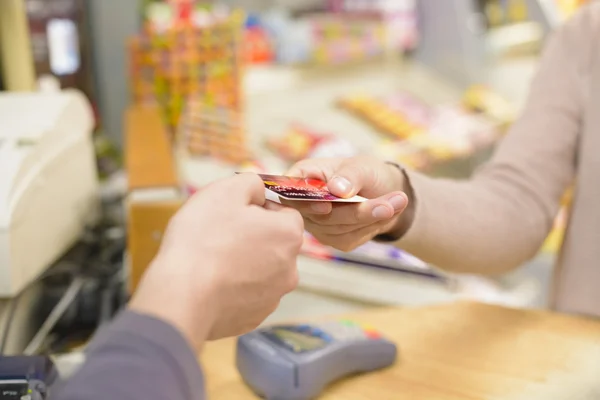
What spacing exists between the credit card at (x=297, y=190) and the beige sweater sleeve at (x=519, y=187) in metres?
0.16

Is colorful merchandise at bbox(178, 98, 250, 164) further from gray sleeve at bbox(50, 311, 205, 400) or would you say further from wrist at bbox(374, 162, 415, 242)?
gray sleeve at bbox(50, 311, 205, 400)

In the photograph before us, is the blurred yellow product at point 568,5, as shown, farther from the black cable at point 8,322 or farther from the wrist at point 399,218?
the black cable at point 8,322

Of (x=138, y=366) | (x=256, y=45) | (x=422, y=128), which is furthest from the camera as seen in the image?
(x=422, y=128)

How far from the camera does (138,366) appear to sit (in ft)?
1.19

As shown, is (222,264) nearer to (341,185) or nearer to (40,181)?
(341,185)

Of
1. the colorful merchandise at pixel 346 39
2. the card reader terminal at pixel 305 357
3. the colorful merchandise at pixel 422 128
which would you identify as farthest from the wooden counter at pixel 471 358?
the colorful merchandise at pixel 346 39

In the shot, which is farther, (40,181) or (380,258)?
(380,258)

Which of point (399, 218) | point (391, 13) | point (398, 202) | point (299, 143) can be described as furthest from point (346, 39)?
point (398, 202)

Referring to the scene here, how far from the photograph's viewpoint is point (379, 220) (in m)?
0.62

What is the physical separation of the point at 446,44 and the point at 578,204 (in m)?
1.42

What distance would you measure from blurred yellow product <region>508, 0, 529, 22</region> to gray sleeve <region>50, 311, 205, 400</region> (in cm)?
213

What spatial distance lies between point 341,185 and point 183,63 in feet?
3.39

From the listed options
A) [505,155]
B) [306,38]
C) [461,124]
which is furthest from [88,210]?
[461,124]

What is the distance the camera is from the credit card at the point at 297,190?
0.52 meters
